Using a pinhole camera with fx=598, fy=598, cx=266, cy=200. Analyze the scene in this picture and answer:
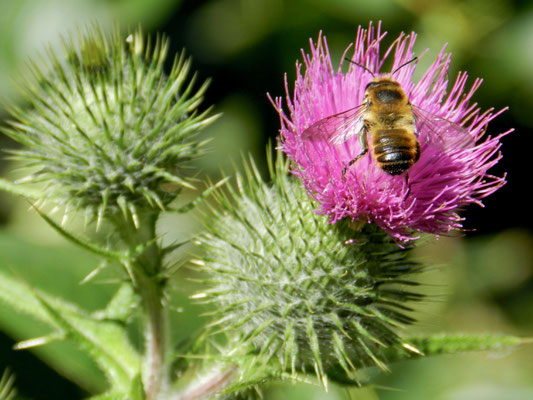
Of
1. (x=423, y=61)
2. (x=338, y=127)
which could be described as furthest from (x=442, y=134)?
(x=423, y=61)

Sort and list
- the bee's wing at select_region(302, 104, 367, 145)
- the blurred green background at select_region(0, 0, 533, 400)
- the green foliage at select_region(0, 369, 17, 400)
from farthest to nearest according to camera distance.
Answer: the blurred green background at select_region(0, 0, 533, 400)
the green foliage at select_region(0, 369, 17, 400)
the bee's wing at select_region(302, 104, 367, 145)

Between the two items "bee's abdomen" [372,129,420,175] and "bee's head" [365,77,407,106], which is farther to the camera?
"bee's head" [365,77,407,106]

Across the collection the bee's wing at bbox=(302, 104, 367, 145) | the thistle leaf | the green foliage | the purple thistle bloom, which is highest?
the bee's wing at bbox=(302, 104, 367, 145)

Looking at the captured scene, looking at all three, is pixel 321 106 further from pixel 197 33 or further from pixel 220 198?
pixel 197 33

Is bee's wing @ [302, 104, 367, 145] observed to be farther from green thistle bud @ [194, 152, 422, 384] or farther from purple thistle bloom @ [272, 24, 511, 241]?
green thistle bud @ [194, 152, 422, 384]

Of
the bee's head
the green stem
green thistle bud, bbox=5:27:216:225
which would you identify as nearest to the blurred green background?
the green stem

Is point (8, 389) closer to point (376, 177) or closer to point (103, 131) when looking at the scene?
point (103, 131)
